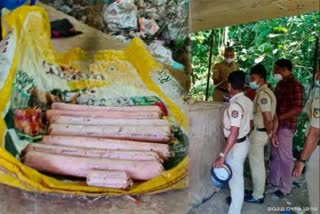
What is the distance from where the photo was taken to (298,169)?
2285 mm

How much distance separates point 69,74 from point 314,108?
1573 mm

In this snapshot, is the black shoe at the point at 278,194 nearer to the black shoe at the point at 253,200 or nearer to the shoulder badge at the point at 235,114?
the black shoe at the point at 253,200

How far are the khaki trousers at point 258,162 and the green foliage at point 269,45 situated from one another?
0.23 m

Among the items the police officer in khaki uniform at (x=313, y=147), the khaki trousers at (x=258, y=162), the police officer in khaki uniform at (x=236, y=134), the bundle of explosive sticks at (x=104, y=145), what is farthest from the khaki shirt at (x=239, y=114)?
the bundle of explosive sticks at (x=104, y=145)

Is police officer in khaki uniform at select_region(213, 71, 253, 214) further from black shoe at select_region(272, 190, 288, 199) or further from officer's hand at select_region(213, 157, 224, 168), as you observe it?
black shoe at select_region(272, 190, 288, 199)

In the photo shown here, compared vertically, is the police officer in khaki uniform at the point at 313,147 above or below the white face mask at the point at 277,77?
below

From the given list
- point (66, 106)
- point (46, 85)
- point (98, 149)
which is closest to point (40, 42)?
point (46, 85)

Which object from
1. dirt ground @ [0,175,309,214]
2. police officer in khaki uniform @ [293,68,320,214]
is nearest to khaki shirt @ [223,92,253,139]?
police officer in khaki uniform @ [293,68,320,214]

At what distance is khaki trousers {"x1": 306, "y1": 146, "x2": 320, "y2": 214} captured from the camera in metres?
2.15

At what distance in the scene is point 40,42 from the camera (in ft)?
9.16

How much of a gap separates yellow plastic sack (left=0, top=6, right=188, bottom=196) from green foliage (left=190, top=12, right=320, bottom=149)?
267mm

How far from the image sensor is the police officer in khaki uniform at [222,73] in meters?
2.51

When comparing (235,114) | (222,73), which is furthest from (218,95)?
(235,114)

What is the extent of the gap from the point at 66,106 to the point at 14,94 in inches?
13.8
